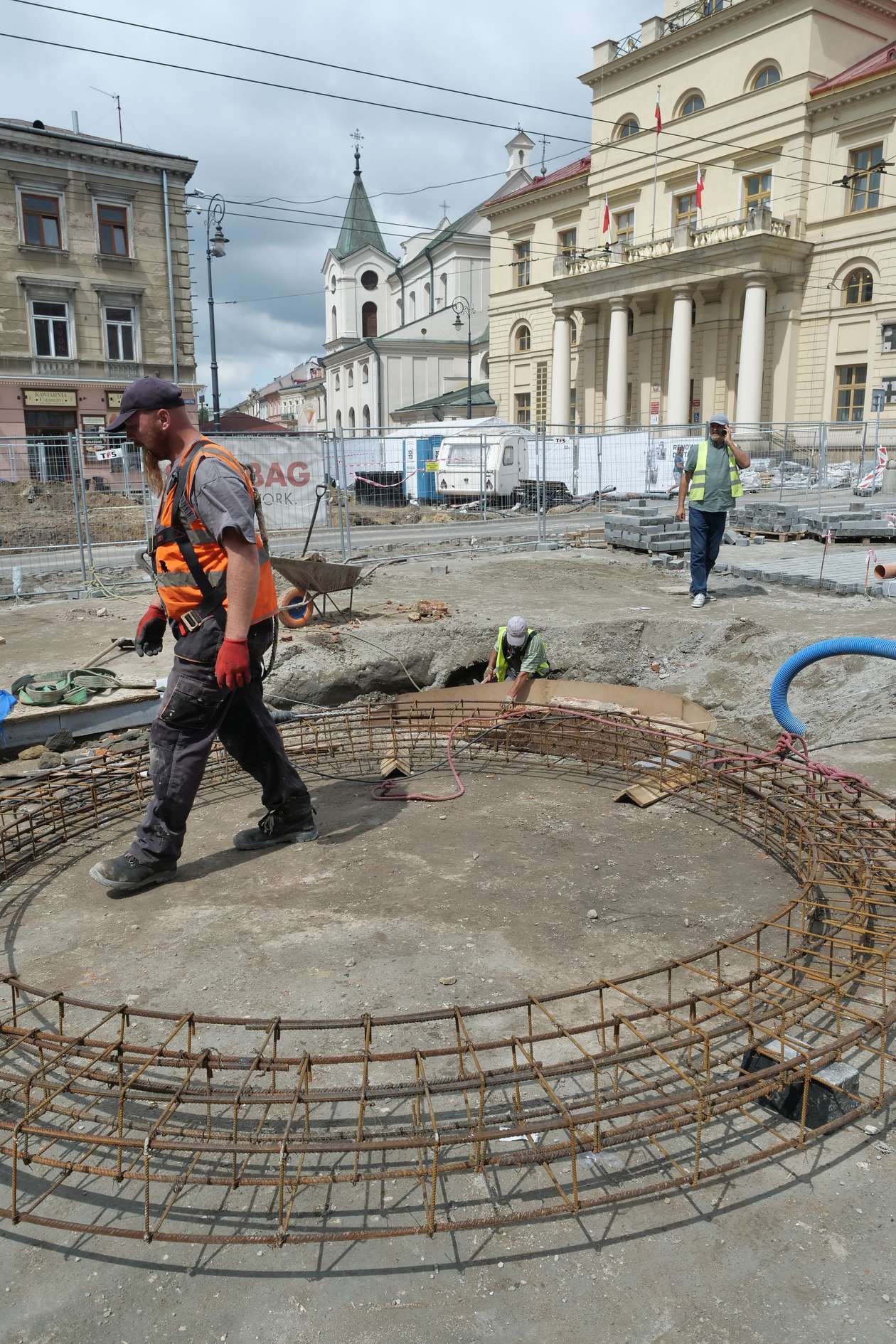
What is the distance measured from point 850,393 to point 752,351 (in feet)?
11.8

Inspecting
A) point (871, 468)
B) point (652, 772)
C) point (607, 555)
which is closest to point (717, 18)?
point (871, 468)

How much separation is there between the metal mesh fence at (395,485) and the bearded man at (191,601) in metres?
7.81

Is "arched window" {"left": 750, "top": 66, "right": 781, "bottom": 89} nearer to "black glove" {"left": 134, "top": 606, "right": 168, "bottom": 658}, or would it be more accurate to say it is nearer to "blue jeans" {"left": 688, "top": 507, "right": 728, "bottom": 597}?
"blue jeans" {"left": 688, "top": 507, "right": 728, "bottom": 597}

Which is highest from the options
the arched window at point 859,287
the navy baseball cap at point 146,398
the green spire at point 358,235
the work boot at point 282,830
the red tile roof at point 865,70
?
the green spire at point 358,235

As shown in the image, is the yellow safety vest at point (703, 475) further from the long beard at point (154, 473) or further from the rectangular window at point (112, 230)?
the rectangular window at point (112, 230)

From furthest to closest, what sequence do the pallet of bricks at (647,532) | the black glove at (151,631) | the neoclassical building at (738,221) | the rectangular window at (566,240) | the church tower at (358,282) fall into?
the church tower at (358,282) < the rectangular window at (566,240) < the neoclassical building at (738,221) < the pallet of bricks at (647,532) < the black glove at (151,631)

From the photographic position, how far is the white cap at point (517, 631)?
6836mm

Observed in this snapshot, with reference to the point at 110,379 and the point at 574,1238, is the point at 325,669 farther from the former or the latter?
the point at 110,379

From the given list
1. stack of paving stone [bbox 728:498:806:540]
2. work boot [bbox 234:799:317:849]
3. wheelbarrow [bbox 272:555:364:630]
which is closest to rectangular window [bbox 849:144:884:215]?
stack of paving stone [bbox 728:498:806:540]

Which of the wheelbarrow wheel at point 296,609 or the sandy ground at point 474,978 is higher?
the wheelbarrow wheel at point 296,609

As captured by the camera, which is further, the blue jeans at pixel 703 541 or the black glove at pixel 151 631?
the blue jeans at pixel 703 541

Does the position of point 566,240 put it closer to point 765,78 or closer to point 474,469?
point 765,78

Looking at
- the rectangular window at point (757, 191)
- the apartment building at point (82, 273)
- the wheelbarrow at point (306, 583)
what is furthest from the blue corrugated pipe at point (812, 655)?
the rectangular window at point (757, 191)

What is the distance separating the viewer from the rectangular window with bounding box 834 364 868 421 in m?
31.0
